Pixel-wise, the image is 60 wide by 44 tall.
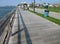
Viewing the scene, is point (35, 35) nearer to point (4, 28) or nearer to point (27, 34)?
point (27, 34)

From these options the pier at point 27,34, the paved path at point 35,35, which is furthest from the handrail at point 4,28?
the paved path at point 35,35

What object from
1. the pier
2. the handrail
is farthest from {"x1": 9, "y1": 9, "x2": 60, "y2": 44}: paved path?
the handrail

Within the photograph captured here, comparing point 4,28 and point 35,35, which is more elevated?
point 4,28

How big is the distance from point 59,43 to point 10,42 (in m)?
2.87

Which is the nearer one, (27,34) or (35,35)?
(35,35)

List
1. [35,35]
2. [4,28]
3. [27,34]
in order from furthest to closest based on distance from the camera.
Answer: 1. [27,34]
2. [35,35]
3. [4,28]

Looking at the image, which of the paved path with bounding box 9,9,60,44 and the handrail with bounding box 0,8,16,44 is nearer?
the handrail with bounding box 0,8,16,44

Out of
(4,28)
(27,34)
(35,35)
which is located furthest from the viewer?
(27,34)

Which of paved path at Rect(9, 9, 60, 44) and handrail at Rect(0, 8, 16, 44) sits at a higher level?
handrail at Rect(0, 8, 16, 44)

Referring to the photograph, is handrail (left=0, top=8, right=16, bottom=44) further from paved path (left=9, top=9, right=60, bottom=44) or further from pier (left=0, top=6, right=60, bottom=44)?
paved path (left=9, top=9, right=60, bottom=44)

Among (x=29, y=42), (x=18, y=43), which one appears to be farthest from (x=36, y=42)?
(x=18, y=43)

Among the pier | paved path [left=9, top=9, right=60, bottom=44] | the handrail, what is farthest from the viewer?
paved path [left=9, top=9, right=60, bottom=44]

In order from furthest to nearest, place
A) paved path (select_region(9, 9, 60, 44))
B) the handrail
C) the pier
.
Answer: paved path (select_region(9, 9, 60, 44))
the pier
the handrail

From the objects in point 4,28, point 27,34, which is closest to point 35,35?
point 27,34
